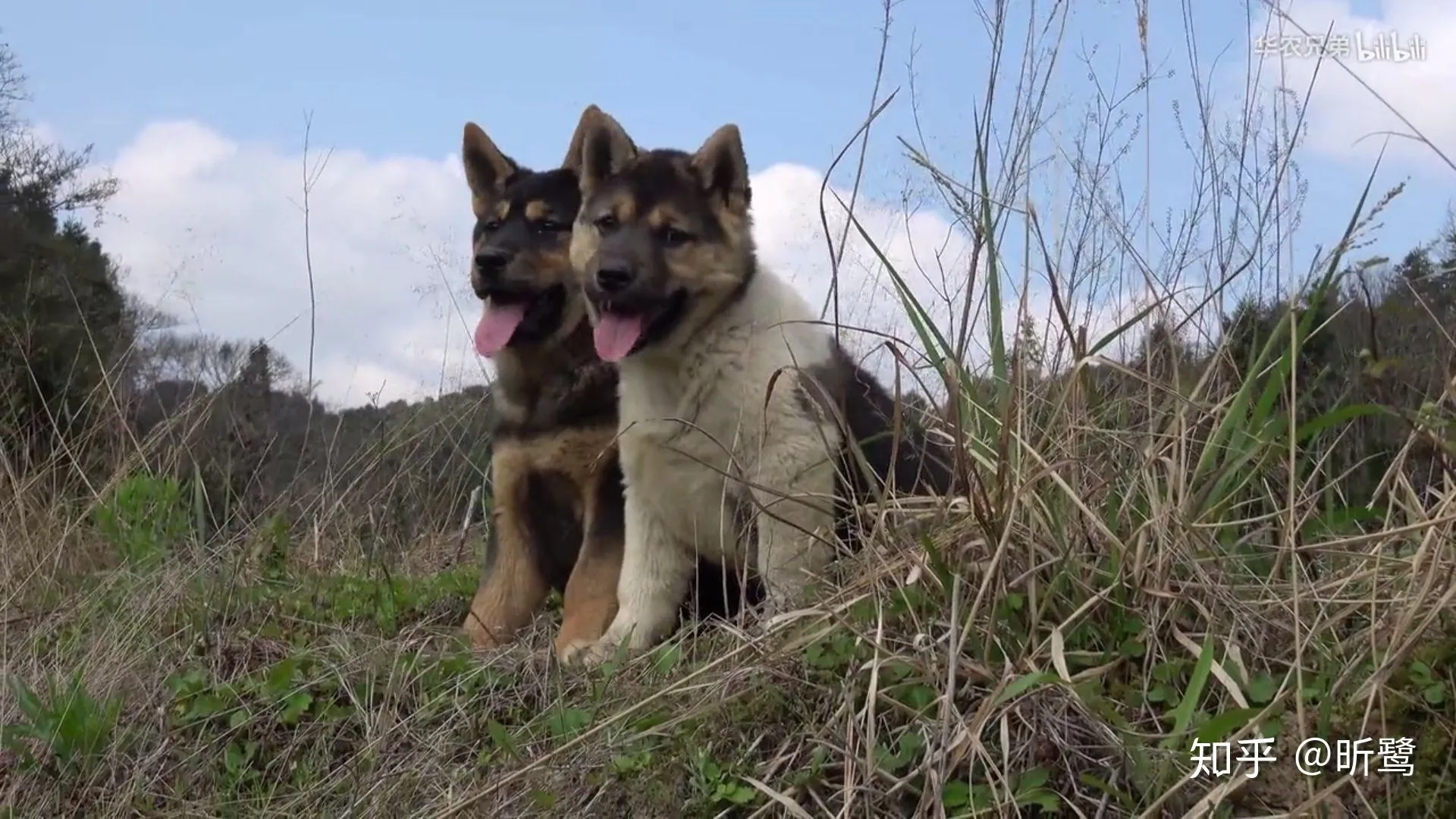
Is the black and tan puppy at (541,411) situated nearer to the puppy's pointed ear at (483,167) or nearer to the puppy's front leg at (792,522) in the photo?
the puppy's pointed ear at (483,167)

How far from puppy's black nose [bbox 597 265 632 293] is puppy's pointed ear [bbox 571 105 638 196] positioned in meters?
0.51

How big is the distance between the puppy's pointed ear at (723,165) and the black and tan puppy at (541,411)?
427 mm

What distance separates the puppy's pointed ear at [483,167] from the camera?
4973 millimetres

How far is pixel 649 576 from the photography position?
4.06 m

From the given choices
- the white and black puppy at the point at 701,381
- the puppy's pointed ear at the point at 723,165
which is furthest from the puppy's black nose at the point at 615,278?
the puppy's pointed ear at the point at 723,165

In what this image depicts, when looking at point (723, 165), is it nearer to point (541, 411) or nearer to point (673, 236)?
point (673, 236)

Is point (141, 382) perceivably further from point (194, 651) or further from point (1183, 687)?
point (1183, 687)

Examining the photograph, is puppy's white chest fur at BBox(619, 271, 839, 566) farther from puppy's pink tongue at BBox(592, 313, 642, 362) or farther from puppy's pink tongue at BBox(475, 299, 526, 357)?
puppy's pink tongue at BBox(475, 299, 526, 357)

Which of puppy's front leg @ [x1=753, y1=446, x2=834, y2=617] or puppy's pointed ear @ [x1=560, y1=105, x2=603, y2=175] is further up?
puppy's pointed ear @ [x1=560, y1=105, x2=603, y2=175]

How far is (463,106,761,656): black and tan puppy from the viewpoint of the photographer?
4480mm

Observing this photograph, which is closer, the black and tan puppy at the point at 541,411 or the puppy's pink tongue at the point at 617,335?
the puppy's pink tongue at the point at 617,335

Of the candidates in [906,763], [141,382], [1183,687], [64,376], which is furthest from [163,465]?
[1183,687]

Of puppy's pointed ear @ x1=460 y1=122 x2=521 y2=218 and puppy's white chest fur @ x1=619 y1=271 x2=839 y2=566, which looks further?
puppy's pointed ear @ x1=460 y1=122 x2=521 y2=218

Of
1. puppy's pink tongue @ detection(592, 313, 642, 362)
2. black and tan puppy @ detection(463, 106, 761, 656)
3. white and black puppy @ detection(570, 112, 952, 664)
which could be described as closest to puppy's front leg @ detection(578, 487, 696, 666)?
white and black puppy @ detection(570, 112, 952, 664)
